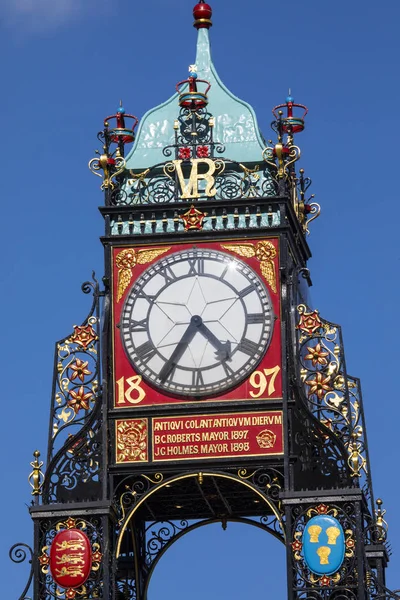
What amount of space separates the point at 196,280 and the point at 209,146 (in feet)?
5.28

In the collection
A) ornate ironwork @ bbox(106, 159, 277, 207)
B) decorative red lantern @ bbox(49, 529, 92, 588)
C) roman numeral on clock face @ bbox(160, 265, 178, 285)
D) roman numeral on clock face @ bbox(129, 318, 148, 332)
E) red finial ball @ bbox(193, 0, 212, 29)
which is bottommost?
decorative red lantern @ bbox(49, 529, 92, 588)

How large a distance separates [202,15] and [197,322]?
13.5 ft

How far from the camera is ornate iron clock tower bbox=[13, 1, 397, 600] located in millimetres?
31828

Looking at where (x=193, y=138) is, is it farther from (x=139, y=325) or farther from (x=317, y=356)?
(x=317, y=356)

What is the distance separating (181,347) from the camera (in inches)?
1276

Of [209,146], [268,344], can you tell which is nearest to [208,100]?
[209,146]

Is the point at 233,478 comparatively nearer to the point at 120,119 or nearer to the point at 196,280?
the point at 196,280

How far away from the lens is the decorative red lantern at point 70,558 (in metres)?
31.8

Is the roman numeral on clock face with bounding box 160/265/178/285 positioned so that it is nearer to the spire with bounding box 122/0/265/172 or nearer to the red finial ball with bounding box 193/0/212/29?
the spire with bounding box 122/0/265/172

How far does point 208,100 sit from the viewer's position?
111 ft

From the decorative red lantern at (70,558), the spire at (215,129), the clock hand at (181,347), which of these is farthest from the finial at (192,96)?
the decorative red lantern at (70,558)

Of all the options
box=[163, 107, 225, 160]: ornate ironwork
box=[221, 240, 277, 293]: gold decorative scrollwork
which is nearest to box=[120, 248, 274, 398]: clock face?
box=[221, 240, 277, 293]: gold decorative scrollwork

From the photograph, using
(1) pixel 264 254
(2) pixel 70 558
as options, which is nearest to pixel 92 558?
(2) pixel 70 558

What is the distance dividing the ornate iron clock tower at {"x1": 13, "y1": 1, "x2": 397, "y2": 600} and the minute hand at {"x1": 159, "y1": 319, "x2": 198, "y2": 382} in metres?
0.02
